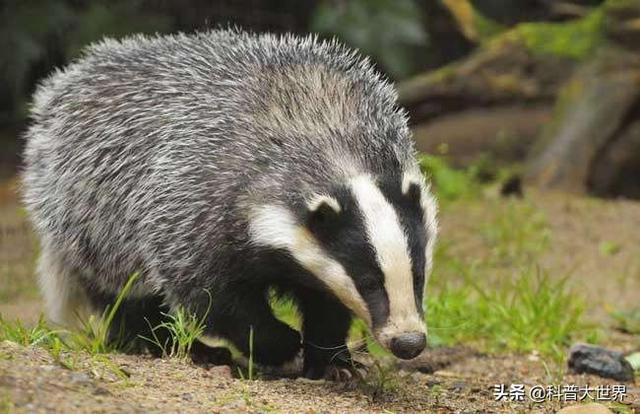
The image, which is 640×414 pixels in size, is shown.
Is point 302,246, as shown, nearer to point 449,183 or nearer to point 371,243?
point 371,243

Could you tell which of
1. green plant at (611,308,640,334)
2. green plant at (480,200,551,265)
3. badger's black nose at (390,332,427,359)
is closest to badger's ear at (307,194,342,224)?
badger's black nose at (390,332,427,359)

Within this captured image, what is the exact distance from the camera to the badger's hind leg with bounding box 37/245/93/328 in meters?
5.50

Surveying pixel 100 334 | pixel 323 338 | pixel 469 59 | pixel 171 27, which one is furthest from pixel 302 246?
pixel 171 27

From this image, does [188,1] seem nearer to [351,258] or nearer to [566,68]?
[566,68]

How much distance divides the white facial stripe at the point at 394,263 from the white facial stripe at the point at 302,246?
138mm

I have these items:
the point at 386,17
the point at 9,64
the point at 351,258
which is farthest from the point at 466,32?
the point at 351,258

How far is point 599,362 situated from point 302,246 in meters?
1.99

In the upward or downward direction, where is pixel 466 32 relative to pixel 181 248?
upward

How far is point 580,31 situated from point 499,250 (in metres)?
3.06

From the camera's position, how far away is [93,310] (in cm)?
549

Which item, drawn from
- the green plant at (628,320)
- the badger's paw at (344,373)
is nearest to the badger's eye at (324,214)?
the badger's paw at (344,373)

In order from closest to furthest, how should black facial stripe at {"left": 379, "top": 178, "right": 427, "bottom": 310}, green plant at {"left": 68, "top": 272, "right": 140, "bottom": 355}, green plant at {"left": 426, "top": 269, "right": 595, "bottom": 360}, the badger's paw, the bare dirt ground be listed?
the bare dirt ground → black facial stripe at {"left": 379, "top": 178, "right": 427, "bottom": 310} → green plant at {"left": 68, "top": 272, "right": 140, "bottom": 355} → the badger's paw → green plant at {"left": 426, "top": 269, "right": 595, "bottom": 360}

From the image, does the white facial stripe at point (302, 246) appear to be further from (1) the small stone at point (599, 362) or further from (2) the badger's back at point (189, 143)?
(1) the small stone at point (599, 362)

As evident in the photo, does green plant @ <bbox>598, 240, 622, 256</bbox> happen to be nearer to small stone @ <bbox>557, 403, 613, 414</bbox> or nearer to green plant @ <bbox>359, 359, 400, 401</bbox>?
green plant @ <bbox>359, 359, 400, 401</bbox>
